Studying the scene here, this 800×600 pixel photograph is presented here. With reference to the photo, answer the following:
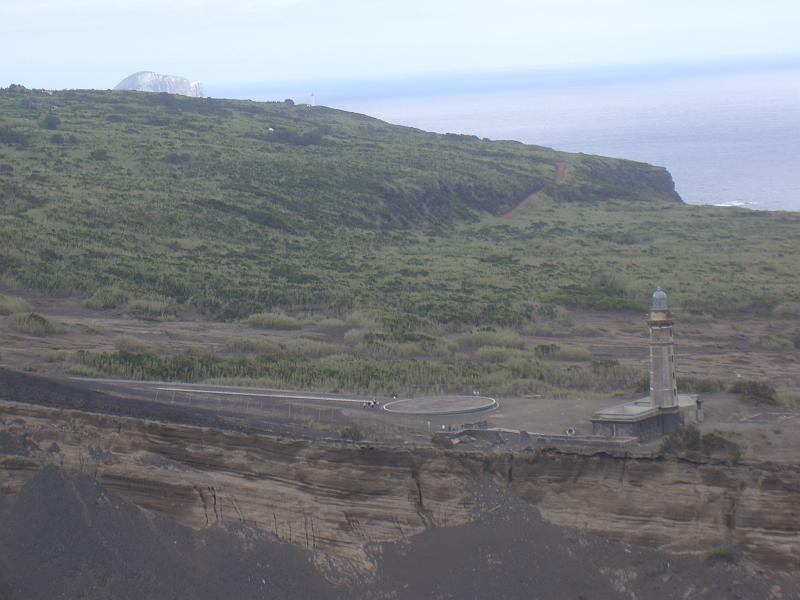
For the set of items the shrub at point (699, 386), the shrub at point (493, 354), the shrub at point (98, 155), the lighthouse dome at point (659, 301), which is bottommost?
the shrub at point (493, 354)

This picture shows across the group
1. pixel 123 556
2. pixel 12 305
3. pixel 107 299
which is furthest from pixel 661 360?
pixel 107 299

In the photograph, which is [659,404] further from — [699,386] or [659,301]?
[699,386]

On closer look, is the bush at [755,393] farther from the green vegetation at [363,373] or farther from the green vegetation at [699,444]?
the green vegetation at [699,444]

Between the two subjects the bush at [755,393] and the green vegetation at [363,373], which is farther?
the green vegetation at [363,373]

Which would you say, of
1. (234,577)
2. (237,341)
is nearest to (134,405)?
(234,577)

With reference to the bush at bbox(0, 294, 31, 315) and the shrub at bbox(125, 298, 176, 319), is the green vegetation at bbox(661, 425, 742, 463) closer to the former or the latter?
the bush at bbox(0, 294, 31, 315)

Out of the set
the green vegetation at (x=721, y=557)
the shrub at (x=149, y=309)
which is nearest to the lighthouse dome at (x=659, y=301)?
the green vegetation at (x=721, y=557)
